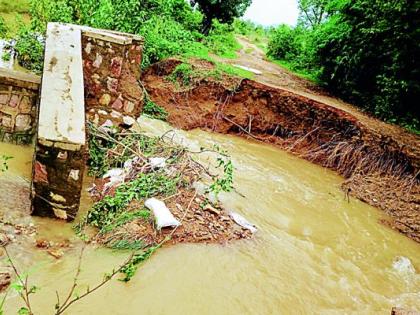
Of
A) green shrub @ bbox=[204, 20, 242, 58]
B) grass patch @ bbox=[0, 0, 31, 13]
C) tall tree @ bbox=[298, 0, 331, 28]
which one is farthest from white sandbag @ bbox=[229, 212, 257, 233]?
→ tall tree @ bbox=[298, 0, 331, 28]

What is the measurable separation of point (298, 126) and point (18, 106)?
6.01 meters

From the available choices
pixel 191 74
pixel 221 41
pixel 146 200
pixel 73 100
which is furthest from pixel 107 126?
pixel 221 41

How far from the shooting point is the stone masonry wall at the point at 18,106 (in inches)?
171

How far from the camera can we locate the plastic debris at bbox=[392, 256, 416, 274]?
15.0ft

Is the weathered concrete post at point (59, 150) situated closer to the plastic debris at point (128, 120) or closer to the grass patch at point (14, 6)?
the plastic debris at point (128, 120)

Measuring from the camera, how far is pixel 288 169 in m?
7.39

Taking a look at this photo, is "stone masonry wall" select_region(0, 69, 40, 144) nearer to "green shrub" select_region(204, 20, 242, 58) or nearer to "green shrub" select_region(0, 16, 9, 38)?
"green shrub" select_region(0, 16, 9, 38)

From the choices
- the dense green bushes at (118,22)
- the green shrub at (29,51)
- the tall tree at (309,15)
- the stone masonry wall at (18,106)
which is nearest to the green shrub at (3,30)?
the dense green bushes at (118,22)

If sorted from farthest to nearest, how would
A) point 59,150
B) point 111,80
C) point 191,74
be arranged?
point 191,74, point 111,80, point 59,150

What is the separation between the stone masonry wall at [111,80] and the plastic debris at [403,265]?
3698 mm

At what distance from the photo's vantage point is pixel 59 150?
3.11 metres

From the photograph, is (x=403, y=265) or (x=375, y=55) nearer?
(x=403, y=265)

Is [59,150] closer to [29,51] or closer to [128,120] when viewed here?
[128,120]

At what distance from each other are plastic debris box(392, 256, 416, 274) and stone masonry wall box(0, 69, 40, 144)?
15.0ft
